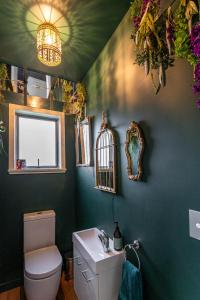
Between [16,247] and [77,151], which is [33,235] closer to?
[16,247]

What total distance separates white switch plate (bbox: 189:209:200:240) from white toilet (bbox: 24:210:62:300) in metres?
1.52

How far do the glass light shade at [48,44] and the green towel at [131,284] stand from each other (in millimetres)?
1871

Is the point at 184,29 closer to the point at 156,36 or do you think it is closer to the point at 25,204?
the point at 156,36

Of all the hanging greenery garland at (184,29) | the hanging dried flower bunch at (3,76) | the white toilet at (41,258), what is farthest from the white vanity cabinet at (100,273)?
the hanging dried flower bunch at (3,76)

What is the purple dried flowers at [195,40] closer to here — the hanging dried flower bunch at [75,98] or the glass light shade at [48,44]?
the glass light shade at [48,44]

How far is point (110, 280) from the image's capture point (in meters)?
1.39

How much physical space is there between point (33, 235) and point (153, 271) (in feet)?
5.31

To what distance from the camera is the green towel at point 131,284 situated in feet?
3.95

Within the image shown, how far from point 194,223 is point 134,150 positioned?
0.66 metres

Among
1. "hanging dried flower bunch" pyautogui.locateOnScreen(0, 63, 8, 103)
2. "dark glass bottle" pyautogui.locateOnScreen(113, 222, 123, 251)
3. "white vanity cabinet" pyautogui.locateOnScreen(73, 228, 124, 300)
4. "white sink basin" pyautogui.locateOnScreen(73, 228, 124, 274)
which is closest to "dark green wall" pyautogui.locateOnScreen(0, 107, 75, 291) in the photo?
"hanging dried flower bunch" pyautogui.locateOnScreen(0, 63, 8, 103)

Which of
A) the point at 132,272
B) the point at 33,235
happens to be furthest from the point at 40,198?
the point at 132,272

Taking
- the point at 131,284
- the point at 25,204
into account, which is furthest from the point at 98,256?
the point at 25,204

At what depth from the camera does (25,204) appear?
2.32 m

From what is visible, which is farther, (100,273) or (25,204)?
(25,204)
